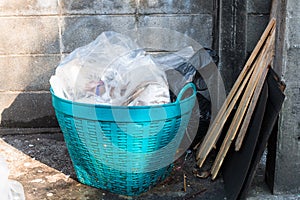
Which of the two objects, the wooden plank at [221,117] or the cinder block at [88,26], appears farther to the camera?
the cinder block at [88,26]

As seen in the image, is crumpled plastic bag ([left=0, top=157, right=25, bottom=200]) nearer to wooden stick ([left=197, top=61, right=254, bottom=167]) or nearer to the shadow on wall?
the shadow on wall

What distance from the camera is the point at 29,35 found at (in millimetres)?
3980

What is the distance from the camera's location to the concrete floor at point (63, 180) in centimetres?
318

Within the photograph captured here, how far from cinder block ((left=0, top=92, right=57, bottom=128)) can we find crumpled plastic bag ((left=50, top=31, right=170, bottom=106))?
109 centimetres

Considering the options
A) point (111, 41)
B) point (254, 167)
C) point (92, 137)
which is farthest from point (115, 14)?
point (254, 167)

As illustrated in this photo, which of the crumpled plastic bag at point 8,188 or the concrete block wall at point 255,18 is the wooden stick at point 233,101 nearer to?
the concrete block wall at point 255,18

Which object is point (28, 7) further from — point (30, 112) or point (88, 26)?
point (30, 112)

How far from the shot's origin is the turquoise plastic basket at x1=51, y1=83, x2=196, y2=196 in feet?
9.22

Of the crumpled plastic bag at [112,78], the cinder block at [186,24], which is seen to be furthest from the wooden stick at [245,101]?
the cinder block at [186,24]

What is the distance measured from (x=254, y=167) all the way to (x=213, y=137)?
543 mm

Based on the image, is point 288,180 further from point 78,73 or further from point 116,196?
point 78,73

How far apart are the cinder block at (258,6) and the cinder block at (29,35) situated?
1.65m

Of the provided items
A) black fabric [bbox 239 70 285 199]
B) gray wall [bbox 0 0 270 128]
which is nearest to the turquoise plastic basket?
black fabric [bbox 239 70 285 199]

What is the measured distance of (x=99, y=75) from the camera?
297cm
